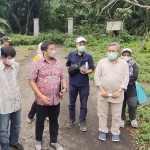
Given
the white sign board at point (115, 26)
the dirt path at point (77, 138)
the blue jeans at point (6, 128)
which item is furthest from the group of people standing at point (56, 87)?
the white sign board at point (115, 26)

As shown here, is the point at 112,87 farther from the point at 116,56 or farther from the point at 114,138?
the point at 114,138

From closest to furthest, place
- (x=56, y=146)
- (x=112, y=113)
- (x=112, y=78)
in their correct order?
(x=56, y=146) → (x=112, y=78) → (x=112, y=113)

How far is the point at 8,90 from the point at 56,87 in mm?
670

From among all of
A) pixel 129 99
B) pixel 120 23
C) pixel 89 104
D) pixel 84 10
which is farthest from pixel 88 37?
pixel 129 99

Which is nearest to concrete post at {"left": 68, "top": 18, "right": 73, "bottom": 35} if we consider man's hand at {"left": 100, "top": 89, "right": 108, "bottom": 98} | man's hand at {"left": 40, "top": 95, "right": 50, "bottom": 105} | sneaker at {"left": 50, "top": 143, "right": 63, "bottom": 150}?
man's hand at {"left": 100, "top": 89, "right": 108, "bottom": 98}

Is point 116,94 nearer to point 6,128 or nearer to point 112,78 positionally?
point 112,78

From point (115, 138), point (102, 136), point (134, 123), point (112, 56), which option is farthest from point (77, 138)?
point (112, 56)

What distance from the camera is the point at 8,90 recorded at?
3336mm

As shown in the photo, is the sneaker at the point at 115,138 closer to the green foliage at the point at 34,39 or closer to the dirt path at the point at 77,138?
the dirt path at the point at 77,138

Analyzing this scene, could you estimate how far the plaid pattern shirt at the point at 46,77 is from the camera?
138 inches

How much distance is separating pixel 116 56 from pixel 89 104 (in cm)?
231

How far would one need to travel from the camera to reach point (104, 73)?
4.09 meters

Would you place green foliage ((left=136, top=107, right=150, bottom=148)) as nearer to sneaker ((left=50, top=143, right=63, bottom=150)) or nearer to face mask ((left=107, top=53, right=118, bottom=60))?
sneaker ((left=50, top=143, right=63, bottom=150))

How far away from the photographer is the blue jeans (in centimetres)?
342
